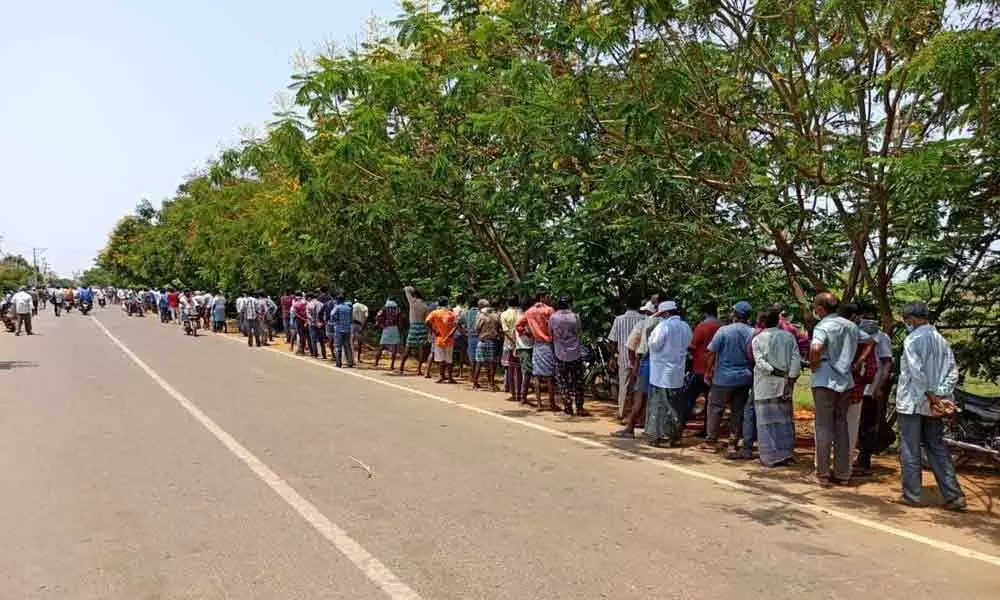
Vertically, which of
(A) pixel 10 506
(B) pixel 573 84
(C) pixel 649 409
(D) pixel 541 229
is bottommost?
(A) pixel 10 506

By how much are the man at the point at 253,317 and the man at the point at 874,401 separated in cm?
1919

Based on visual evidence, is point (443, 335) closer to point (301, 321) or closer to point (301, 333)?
point (301, 321)

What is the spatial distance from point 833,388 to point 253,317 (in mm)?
19960

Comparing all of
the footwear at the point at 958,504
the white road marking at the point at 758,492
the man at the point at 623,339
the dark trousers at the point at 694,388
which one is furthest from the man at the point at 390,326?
the footwear at the point at 958,504

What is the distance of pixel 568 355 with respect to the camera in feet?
38.0

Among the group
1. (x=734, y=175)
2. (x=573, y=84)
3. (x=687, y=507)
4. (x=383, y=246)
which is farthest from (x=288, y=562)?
(x=383, y=246)

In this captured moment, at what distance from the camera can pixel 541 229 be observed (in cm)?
1516

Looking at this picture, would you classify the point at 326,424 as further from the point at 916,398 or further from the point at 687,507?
the point at 916,398

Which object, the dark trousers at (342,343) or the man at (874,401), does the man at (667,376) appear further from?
the dark trousers at (342,343)

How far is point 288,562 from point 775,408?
5.30 meters

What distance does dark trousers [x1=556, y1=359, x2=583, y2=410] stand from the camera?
38.5 feet

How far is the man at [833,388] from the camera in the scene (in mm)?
7559

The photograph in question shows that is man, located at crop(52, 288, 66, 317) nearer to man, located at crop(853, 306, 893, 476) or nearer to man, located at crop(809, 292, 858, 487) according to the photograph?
man, located at crop(853, 306, 893, 476)

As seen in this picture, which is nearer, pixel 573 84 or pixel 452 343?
pixel 573 84
